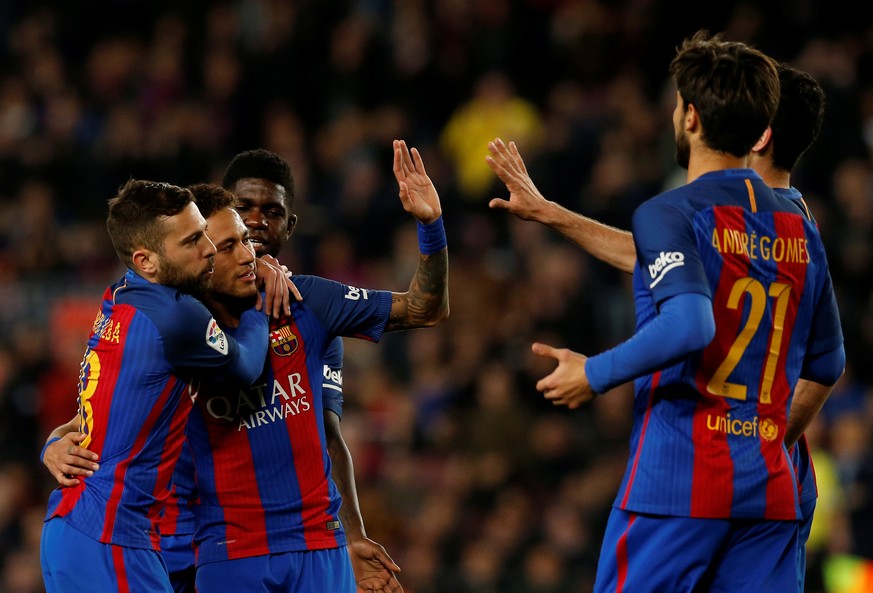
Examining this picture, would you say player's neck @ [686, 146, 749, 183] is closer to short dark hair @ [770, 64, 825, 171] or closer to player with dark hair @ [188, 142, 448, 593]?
short dark hair @ [770, 64, 825, 171]

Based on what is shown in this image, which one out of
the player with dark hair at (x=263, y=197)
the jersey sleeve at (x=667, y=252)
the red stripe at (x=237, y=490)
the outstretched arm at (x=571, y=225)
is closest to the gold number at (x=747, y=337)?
the jersey sleeve at (x=667, y=252)

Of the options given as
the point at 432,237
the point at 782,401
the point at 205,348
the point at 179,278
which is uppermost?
the point at 432,237

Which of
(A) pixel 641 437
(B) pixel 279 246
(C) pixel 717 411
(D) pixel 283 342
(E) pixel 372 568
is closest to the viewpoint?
(C) pixel 717 411

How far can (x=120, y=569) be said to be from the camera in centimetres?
422

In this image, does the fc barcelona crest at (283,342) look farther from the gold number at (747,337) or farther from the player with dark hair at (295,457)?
the gold number at (747,337)

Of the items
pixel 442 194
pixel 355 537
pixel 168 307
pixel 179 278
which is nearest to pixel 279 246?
pixel 179 278

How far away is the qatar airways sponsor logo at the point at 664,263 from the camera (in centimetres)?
371

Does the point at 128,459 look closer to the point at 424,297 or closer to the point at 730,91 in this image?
the point at 424,297

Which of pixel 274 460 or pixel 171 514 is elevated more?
pixel 274 460

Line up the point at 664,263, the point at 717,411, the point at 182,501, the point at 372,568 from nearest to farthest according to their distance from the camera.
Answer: the point at 664,263 → the point at 717,411 → the point at 182,501 → the point at 372,568

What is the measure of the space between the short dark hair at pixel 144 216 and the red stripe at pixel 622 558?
1.76 m

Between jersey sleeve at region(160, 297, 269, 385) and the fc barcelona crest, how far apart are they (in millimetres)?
204

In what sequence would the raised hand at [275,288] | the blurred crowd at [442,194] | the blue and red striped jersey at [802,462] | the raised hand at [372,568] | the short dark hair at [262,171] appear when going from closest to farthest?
the blue and red striped jersey at [802,462]
the raised hand at [275,288]
the raised hand at [372,568]
the short dark hair at [262,171]
the blurred crowd at [442,194]

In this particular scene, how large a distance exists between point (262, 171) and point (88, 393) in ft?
3.81
